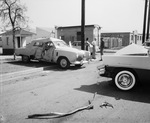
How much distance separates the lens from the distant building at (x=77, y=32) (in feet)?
99.4

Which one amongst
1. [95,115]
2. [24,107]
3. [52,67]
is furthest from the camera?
[52,67]

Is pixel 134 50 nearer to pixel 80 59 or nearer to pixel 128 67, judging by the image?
pixel 128 67

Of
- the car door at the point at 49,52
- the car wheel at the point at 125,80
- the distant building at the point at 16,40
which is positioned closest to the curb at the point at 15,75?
the car door at the point at 49,52

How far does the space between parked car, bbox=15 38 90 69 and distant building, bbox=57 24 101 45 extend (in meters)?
19.7

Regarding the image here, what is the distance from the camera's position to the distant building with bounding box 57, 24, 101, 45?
99.4 ft

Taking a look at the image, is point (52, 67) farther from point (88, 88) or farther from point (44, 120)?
point (44, 120)

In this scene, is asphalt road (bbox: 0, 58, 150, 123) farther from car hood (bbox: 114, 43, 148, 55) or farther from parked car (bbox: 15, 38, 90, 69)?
parked car (bbox: 15, 38, 90, 69)

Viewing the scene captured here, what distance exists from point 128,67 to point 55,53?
5706mm

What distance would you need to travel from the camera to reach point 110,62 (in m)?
5.77

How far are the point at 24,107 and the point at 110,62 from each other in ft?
9.92

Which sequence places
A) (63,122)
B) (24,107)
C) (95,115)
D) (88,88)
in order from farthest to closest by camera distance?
1. (88,88)
2. (24,107)
3. (95,115)
4. (63,122)

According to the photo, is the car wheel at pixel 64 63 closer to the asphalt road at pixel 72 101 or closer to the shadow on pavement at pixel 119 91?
the asphalt road at pixel 72 101

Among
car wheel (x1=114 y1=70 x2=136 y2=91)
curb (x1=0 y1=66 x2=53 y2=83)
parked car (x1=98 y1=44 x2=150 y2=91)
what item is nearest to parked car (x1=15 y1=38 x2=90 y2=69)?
curb (x1=0 y1=66 x2=53 y2=83)

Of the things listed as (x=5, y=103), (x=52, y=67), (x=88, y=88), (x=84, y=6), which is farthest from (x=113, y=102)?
(x=84, y=6)
